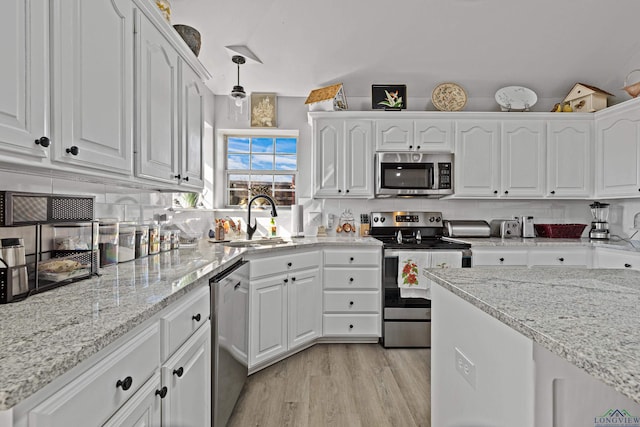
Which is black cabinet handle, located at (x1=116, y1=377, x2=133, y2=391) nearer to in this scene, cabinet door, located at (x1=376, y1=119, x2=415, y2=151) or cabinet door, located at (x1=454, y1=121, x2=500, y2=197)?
cabinet door, located at (x1=376, y1=119, x2=415, y2=151)

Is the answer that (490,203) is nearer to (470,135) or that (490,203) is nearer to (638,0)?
(470,135)

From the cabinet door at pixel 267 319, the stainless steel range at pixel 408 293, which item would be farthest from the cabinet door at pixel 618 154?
the cabinet door at pixel 267 319

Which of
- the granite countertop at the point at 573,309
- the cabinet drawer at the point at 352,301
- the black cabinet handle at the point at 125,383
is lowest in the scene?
the cabinet drawer at the point at 352,301

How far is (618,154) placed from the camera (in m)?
3.20

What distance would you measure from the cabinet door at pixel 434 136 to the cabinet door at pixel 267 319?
6.26 feet

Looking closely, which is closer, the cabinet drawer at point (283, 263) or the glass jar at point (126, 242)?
the glass jar at point (126, 242)

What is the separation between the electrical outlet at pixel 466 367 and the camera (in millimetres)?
1122

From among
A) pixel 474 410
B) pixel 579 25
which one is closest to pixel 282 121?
pixel 579 25

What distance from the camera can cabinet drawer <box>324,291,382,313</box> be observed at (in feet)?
A: 9.77

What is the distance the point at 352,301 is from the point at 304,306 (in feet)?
1.50

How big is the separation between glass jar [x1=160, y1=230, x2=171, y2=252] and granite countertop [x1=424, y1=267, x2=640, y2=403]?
162 cm

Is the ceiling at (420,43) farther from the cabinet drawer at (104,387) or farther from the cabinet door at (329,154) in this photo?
the cabinet drawer at (104,387)

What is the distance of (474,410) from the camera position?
111cm

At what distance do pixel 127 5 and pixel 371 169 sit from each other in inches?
94.1
